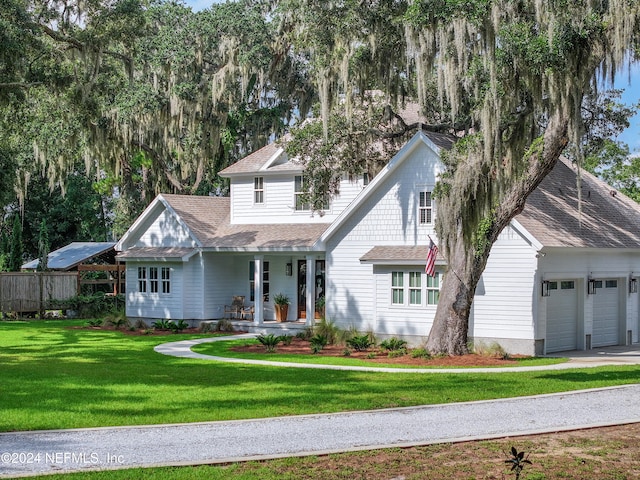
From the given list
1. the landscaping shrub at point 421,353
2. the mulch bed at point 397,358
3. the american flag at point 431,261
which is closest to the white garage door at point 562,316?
the mulch bed at point 397,358

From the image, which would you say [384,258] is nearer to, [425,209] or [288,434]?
[425,209]

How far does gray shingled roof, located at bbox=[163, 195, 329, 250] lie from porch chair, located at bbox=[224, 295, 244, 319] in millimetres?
2041

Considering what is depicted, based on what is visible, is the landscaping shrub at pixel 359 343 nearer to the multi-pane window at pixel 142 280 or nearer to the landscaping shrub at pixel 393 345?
the landscaping shrub at pixel 393 345

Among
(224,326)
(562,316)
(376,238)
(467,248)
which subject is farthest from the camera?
(224,326)

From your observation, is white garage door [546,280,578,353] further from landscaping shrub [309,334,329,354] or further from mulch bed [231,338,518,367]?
landscaping shrub [309,334,329,354]

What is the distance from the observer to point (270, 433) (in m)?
11.1

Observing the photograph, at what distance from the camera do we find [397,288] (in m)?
24.4

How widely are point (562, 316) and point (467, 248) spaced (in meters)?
4.74

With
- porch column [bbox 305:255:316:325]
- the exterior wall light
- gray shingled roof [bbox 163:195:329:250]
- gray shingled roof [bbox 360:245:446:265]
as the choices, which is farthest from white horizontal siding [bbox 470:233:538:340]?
gray shingled roof [bbox 163:195:329:250]

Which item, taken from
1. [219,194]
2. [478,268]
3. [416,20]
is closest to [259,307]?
[478,268]

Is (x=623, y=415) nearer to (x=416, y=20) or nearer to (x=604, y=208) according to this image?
(x=416, y=20)

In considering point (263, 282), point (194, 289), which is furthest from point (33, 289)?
point (263, 282)

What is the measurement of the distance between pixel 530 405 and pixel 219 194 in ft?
112

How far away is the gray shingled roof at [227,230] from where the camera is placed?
28.4 metres
